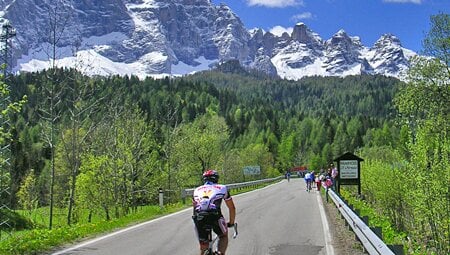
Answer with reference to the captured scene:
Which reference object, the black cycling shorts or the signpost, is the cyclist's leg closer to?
the black cycling shorts

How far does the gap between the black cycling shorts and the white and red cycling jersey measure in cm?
13

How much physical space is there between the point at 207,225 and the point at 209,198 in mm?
429

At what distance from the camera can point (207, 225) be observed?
322 inches

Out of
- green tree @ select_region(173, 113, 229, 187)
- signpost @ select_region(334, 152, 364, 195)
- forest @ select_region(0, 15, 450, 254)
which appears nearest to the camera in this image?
forest @ select_region(0, 15, 450, 254)

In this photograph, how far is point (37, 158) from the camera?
83.5m

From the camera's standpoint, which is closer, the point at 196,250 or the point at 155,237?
the point at 196,250

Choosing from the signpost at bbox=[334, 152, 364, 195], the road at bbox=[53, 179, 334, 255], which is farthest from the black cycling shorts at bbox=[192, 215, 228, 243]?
the signpost at bbox=[334, 152, 364, 195]

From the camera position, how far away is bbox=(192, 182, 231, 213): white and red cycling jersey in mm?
8188

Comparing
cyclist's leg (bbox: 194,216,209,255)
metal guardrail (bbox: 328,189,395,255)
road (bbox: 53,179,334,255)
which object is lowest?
road (bbox: 53,179,334,255)

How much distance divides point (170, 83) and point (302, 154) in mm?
59034

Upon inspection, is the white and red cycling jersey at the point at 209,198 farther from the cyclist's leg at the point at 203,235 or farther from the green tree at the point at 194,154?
the green tree at the point at 194,154

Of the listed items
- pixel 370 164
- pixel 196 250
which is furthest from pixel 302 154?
pixel 196 250

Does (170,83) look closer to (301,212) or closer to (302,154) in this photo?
(302,154)

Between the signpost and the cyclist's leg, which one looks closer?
the cyclist's leg
